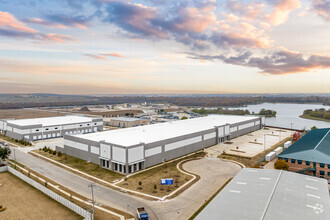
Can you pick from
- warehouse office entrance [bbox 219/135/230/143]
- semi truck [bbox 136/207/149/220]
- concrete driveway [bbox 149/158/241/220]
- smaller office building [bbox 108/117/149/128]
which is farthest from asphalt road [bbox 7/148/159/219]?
smaller office building [bbox 108/117/149/128]

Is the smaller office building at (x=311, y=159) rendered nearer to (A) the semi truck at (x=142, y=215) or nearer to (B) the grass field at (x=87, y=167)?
(A) the semi truck at (x=142, y=215)

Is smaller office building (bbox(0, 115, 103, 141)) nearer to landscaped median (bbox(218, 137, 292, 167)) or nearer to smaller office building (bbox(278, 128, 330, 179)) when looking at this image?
landscaped median (bbox(218, 137, 292, 167))

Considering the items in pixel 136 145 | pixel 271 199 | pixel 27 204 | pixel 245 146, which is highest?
pixel 136 145

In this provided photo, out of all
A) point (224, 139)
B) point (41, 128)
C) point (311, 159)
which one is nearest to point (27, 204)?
point (311, 159)

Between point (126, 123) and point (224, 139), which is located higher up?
point (126, 123)

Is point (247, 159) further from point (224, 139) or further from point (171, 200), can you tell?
point (171, 200)

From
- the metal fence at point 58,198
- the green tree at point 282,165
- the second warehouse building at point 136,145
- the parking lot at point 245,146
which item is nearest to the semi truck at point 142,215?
the metal fence at point 58,198

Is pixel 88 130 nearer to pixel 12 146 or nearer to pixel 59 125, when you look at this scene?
pixel 59 125
